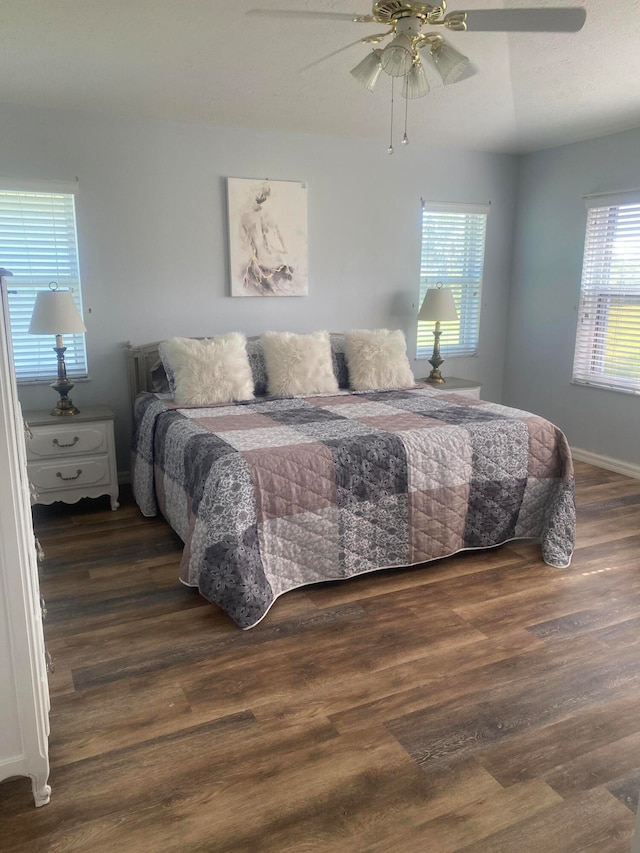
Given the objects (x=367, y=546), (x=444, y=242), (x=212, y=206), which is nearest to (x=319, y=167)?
(x=212, y=206)

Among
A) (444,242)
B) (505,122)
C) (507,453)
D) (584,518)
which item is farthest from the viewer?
(444,242)

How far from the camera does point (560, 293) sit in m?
4.93

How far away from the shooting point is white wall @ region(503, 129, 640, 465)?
14.5ft

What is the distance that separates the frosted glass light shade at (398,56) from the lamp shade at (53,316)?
2211 mm

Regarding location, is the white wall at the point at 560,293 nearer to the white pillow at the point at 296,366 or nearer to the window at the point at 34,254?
the white pillow at the point at 296,366

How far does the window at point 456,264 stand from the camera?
4.97 metres

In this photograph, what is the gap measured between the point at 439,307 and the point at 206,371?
196cm

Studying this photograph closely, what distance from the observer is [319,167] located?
4.43 metres

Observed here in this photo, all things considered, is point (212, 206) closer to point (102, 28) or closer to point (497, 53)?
point (102, 28)

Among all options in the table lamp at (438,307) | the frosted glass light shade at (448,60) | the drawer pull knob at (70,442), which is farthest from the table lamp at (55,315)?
the table lamp at (438,307)

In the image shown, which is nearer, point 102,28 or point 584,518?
point 102,28

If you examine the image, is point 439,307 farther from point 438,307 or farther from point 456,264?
point 456,264

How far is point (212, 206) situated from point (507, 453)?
2.61m

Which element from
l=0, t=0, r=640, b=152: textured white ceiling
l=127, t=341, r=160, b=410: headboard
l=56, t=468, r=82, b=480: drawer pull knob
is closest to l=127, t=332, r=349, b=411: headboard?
l=127, t=341, r=160, b=410: headboard
